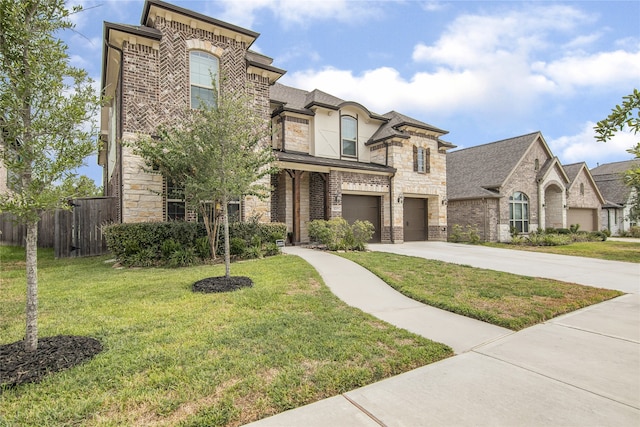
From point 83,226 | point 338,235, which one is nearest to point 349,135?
point 338,235

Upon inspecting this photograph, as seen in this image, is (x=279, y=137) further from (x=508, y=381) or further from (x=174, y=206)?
(x=508, y=381)

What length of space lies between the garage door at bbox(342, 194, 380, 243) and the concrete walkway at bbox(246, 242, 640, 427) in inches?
414

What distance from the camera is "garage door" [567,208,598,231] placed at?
972 inches

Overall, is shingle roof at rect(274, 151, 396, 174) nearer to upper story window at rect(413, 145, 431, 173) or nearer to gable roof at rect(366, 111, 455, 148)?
gable roof at rect(366, 111, 455, 148)

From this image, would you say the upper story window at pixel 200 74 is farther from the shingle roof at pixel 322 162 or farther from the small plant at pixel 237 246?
the small plant at pixel 237 246

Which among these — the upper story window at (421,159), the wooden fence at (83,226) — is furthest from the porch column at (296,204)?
the wooden fence at (83,226)

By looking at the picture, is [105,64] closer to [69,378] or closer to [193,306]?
[193,306]

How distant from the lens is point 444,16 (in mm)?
8477

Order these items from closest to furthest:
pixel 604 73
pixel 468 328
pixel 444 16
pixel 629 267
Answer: pixel 468 328 → pixel 604 73 → pixel 444 16 → pixel 629 267

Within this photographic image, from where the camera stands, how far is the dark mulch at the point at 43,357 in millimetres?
2865

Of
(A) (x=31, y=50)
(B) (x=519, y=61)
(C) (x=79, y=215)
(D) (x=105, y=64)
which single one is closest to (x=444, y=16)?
(B) (x=519, y=61)

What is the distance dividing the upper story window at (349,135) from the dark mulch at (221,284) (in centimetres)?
1145

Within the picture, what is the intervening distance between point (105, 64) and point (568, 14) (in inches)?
550

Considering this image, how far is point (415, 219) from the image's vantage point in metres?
18.4
